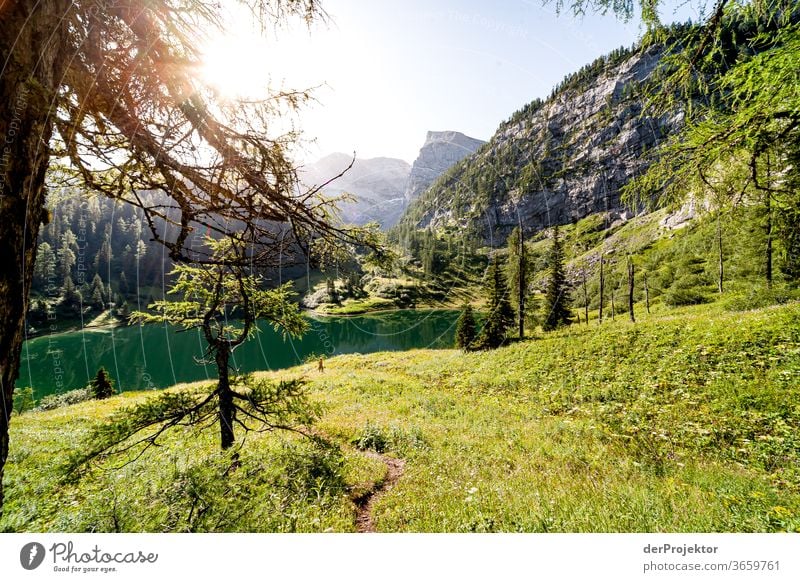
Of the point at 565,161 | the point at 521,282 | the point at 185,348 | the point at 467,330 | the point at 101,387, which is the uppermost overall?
the point at 565,161

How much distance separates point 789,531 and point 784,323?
13.2m

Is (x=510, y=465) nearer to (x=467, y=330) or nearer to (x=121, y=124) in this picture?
(x=121, y=124)

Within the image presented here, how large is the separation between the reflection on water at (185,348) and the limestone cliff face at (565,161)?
49.5m

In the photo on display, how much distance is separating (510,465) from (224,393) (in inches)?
220

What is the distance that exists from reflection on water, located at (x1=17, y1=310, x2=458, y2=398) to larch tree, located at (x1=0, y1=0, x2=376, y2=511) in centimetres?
3254

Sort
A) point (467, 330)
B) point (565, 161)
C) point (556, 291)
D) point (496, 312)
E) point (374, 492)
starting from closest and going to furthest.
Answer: point (374, 492), point (496, 312), point (467, 330), point (556, 291), point (565, 161)

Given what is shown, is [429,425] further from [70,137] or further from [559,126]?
[559,126]

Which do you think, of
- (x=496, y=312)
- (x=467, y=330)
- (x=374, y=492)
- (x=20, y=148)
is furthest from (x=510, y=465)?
(x=467, y=330)

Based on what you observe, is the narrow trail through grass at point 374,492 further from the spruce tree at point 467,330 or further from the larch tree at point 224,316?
the spruce tree at point 467,330

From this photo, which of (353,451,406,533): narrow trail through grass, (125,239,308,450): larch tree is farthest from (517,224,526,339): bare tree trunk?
(125,239,308,450): larch tree

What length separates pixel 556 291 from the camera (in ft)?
124

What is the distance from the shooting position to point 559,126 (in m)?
140

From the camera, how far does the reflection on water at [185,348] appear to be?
44719 millimetres

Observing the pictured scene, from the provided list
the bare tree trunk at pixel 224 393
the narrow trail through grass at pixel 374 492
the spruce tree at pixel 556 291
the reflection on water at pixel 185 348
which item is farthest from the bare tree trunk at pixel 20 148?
the spruce tree at pixel 556 291
